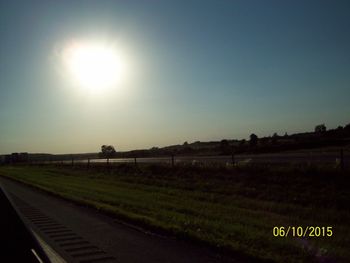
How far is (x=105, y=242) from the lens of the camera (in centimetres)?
998

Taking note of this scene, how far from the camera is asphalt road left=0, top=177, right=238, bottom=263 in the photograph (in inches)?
A: 331

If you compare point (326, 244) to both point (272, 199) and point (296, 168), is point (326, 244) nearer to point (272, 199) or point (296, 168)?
point (272, 199)

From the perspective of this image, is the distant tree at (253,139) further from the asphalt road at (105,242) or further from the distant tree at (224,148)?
the asphalt road at (105,242)

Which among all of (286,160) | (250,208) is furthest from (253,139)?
(250,208)

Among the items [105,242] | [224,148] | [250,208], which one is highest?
[224,148]

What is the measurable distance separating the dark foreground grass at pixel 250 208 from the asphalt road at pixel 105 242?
55 cm

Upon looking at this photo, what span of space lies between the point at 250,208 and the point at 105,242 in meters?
6.74

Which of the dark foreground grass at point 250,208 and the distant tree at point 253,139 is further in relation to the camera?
the distant tree at point 253,139

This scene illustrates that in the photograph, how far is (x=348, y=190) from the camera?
15594 mm

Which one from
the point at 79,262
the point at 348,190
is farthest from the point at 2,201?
the point at 348,190

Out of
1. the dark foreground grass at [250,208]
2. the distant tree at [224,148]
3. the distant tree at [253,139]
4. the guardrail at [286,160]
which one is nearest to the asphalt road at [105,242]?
the dark foreground grass at [250,208]

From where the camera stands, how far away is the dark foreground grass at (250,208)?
8.84 meters

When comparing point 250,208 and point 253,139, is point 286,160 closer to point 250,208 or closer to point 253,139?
point 250,208

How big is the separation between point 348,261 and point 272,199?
30.2ft
